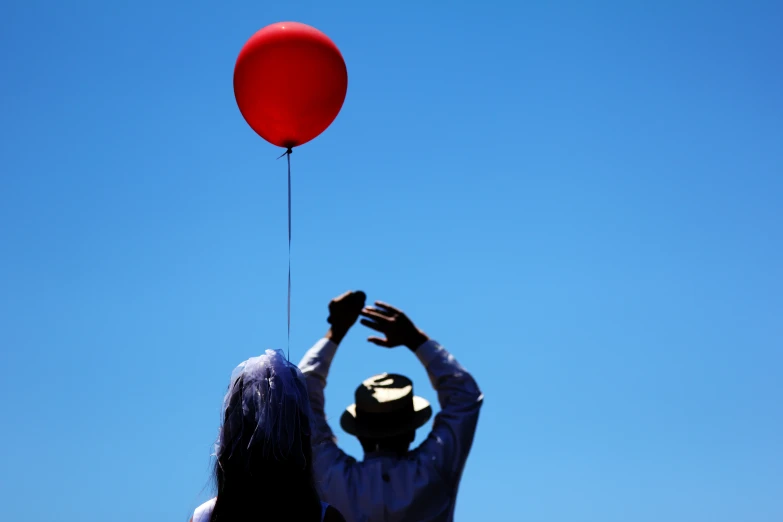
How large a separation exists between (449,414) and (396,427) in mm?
296

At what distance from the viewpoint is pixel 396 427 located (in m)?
5.02

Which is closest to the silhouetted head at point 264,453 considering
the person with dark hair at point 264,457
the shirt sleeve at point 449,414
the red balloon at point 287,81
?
the person with dark hair at point 264,457

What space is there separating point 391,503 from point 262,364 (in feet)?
5.43

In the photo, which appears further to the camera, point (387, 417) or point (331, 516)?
point (387, 417)

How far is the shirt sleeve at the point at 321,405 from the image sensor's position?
4867mm

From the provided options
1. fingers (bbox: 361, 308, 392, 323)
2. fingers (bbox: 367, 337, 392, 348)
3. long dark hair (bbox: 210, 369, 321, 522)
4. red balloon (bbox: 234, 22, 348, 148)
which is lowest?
long dark hair (bbox: 210, 369, 321, 522)

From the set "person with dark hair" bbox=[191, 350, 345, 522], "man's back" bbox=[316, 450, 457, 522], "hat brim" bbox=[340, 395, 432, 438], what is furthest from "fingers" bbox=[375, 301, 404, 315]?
"person with dark hair" bbox=[191, 350, 345, 522]

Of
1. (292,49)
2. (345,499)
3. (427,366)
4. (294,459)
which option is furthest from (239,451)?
(292,49)

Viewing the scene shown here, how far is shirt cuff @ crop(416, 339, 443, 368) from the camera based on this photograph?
506cm

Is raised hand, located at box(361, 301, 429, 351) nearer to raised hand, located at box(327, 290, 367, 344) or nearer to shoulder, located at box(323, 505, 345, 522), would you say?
raised hand, located at box(327, 290, 367, 344)

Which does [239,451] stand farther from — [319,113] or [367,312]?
[319,113]

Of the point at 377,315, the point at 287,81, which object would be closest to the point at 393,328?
the point at 377,315

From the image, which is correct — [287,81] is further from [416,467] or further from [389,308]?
[416,467]

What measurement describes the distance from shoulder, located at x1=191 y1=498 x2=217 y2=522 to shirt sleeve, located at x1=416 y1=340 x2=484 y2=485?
5.41ft
